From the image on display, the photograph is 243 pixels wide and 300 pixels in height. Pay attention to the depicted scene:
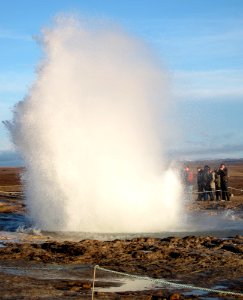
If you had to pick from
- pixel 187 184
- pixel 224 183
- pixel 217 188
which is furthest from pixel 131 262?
pixel 187 184

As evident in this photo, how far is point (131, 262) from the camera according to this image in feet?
41.9

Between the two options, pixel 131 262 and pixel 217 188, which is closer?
pixel 131 262

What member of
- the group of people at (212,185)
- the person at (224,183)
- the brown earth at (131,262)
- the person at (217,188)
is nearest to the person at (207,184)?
the group of people at (212,185)

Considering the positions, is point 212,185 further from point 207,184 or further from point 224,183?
point 224,183

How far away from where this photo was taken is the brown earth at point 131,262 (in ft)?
32.3

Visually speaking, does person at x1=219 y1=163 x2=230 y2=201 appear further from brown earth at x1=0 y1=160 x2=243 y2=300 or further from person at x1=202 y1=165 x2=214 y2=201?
brown earth at x1=0 y1=160 x2=243 y2=300

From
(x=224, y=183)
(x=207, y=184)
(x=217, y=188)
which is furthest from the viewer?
(x=207, y=184)

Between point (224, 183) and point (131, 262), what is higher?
point (224, 183)

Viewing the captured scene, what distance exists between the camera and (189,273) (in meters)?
11.6

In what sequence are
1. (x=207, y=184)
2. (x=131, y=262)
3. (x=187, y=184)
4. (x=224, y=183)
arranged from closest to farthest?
1. (x=131, y=262)
2. (x=224, y=183)
3. (x=207, y=184)
4. (x=187, y=184)

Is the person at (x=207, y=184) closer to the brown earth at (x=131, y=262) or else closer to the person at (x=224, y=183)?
the person at (x=224, y=183)

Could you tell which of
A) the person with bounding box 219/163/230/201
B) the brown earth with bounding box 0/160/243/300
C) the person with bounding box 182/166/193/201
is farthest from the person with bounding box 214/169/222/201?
the brown earth with bounding box 0/160/243/300

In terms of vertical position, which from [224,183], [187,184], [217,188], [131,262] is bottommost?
[131,262]

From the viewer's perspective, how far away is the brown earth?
32.3ft
